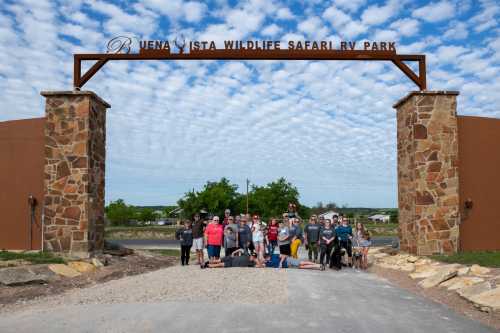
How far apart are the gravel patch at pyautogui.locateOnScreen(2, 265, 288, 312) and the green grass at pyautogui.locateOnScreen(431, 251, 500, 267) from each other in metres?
4.27

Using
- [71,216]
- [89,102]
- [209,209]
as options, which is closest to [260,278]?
[71,216]

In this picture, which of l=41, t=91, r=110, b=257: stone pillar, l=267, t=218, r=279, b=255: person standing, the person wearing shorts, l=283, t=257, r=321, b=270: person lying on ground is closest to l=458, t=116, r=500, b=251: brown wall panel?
l=283, t=257, r=321, b=270: person lying on ground

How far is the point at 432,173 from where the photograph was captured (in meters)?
13.3

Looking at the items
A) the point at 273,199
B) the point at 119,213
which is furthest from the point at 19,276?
the point at 119,213

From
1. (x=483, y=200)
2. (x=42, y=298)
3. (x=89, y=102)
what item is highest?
(x=89, y=102)

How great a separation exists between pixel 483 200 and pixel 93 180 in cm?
1093

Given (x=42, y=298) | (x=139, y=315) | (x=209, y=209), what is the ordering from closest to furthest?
(x=139, y=315) < (x=42, y=298) < (x=209, y=209)

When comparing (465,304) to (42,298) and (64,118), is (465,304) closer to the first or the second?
(42,298)

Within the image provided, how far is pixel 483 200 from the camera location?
43.9 ft

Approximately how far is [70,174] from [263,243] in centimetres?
565

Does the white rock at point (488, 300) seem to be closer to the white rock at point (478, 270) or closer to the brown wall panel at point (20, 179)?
the white rock at point (478, 270)

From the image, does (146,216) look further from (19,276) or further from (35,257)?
(19,276)

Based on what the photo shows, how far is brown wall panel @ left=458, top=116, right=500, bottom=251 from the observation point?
43.8 ft

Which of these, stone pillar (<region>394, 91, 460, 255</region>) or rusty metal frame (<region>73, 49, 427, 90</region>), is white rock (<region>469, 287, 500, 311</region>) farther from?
rusty metal frame (<region>73, 49, 427, 90</region>)
